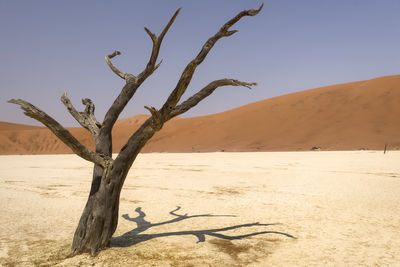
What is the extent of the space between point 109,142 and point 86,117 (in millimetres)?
602

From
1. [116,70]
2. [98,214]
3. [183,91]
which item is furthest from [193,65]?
[98,214]

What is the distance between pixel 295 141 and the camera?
146ft

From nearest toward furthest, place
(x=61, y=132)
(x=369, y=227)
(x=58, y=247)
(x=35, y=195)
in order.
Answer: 1. (x=61, y=132)
2. (x=58, y=247)
3. (x=369, y=227)
4. (x=35, y=195)

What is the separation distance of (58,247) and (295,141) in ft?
142

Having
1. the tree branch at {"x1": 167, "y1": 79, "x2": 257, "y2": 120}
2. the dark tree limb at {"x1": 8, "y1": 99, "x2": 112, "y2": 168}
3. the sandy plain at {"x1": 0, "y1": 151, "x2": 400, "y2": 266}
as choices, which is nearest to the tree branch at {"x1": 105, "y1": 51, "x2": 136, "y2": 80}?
the tree branch at {"x1": 167, "y1": 79, "x2": 257, "y2": 120}

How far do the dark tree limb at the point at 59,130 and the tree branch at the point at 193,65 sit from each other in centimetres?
108

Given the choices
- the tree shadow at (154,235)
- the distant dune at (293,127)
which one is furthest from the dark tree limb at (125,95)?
the distant dune at (293,127)

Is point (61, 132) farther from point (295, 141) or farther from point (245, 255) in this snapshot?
point (295, 141)

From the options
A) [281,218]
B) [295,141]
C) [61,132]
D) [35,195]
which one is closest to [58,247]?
[61,132]

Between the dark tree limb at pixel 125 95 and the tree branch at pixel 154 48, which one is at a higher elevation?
the tree branch at pixel 154 48

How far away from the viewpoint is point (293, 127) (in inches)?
1970

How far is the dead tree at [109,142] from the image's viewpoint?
3611 mm

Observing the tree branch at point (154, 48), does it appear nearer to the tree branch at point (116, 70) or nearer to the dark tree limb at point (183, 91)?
the dark tree limb at point (183, 91)

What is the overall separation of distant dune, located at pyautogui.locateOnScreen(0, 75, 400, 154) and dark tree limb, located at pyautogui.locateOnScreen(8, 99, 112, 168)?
38114mm
